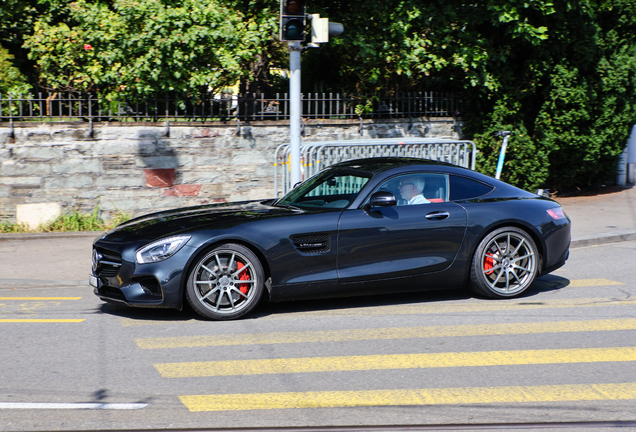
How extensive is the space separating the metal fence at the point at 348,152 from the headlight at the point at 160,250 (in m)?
4.99

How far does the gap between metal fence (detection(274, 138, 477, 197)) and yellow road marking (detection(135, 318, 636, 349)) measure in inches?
209

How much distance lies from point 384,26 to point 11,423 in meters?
10.0

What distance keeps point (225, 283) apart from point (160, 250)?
0.64 m

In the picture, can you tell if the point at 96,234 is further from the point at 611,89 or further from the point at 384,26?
the point at 611,89

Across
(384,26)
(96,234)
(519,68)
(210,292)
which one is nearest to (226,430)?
(210,292)

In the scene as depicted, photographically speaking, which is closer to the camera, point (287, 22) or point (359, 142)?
point (287, 22)

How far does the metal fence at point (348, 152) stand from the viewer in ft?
37.0

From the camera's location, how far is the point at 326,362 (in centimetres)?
532

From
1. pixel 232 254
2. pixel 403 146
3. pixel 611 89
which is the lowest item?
pixel 232 254

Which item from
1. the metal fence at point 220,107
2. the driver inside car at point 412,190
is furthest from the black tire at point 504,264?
the metal fence at point 220,107

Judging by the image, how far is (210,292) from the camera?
6.37 metres

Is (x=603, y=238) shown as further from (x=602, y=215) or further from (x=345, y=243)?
(x=345, y=243)

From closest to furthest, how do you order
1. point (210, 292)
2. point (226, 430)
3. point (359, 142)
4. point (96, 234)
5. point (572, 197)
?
point (226, 430) → point (210, 292) → point (96, 234) → point (359, 142) → point (572, 197)

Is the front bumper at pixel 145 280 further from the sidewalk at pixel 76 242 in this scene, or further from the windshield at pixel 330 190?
the sidewalk at pixel 76 242
